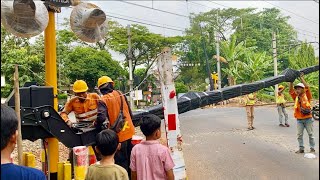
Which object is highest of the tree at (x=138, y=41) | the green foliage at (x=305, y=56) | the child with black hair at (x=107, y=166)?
the tree at (x=138, y=41)

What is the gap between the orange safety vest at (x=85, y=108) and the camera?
3.89 metres

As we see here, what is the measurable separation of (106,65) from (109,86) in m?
18.9

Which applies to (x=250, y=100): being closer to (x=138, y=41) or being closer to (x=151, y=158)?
(x=151, y=158)

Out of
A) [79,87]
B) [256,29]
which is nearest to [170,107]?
[79,87]

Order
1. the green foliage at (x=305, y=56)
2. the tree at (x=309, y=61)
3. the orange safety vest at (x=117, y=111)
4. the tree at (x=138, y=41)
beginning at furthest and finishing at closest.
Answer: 1. the tree at (x=138, y=41)
2. the orange safety vest at (x=117, y=111)
3. the green foliage at (x=305, y=56)
4. the tree at (x=309, y=61)

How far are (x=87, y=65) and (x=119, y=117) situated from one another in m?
18.3

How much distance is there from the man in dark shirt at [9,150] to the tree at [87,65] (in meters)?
20.2

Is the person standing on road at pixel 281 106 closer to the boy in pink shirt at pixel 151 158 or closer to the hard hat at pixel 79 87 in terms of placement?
the hard hat at pixel 79 87

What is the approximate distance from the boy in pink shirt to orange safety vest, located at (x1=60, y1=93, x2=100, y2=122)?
1392 mm

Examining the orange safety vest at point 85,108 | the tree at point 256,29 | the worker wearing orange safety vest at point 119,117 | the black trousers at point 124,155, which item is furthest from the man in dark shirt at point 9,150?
the tree at point 256,29

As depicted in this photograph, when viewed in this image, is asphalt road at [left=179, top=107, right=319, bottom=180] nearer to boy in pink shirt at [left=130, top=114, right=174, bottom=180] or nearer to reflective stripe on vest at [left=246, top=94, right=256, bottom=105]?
reflective stripe on vest at [left=246, top=94, right=256, bottom=105]

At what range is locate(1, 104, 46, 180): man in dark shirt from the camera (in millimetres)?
1422

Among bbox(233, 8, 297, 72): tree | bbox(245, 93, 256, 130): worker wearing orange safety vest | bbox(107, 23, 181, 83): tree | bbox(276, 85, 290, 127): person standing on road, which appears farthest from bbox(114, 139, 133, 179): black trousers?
bbox(107, 23, 181, 83): tree

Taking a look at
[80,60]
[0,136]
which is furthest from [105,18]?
[80,60]
